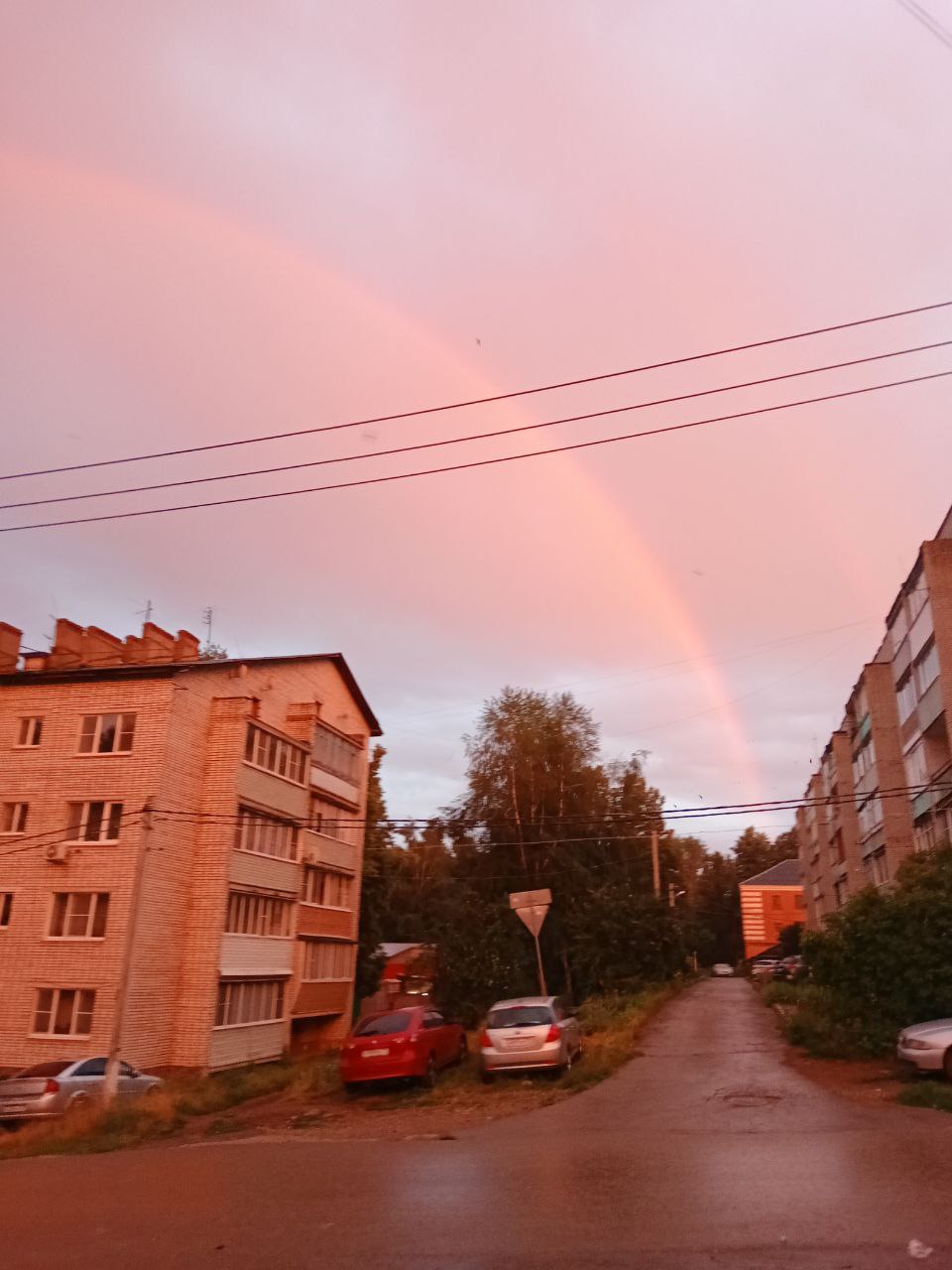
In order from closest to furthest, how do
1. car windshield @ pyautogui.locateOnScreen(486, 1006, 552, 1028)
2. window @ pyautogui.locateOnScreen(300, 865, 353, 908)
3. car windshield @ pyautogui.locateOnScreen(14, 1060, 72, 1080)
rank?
car windshield @ pyautogui.locateOnScreen(486, 1006, 552, 1028) → car windshield @ pyautogui.locateOnScreen(14, 1060, 72, 1080) → window @ pyautogui.locateOnScreen(300, 865, 353, 908)

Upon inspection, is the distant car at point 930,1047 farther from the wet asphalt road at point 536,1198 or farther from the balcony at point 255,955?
the balcony at point 255,955

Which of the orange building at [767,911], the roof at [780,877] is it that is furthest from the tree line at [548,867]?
the roof at [780,877]

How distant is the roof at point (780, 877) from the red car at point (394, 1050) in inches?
3175

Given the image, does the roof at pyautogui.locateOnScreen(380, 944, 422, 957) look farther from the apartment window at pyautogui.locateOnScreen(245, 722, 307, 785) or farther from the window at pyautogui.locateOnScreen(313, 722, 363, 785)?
the apartment window at pyautogui.locateOnScreen(245, 722, 307, 785)

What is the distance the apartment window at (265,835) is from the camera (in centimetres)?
3102

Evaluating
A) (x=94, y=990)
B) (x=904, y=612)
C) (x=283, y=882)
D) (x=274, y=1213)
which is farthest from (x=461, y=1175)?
(x=904, y=612)

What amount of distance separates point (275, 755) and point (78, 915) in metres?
8.39

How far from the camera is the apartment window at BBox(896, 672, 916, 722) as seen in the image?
3734 centimetres

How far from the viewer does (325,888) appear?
122 feet

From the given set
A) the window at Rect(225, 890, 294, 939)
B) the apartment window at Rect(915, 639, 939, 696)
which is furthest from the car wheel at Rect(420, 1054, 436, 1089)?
the apartment window at Rect(915, 639, 939, 696)

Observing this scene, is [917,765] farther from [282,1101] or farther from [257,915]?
[282,1101]

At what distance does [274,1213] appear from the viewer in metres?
8.06

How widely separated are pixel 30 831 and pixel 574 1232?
2496cm

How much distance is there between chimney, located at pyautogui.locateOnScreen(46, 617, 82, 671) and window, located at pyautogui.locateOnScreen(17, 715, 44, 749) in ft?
8.57
